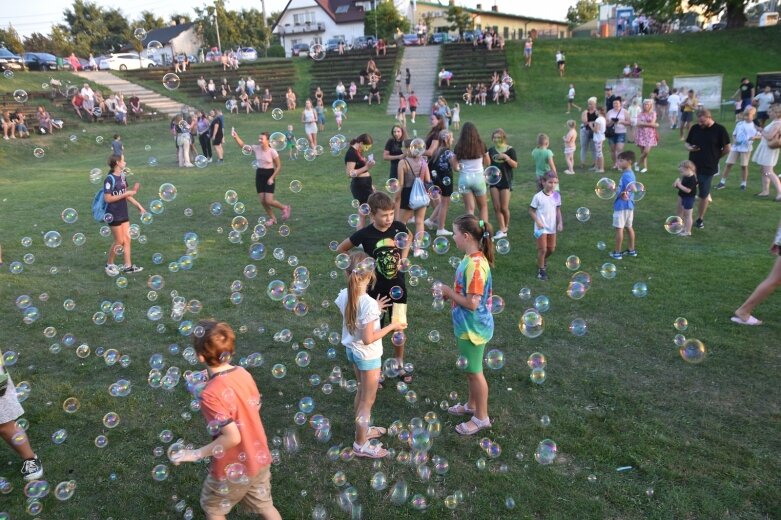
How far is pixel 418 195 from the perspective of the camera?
845 centimetres

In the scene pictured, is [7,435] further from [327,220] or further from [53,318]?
[327,220]

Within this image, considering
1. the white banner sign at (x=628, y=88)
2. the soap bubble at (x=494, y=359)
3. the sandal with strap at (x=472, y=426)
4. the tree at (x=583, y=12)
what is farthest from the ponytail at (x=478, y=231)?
the tree at (x=583, y=12)

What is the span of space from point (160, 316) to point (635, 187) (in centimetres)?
730

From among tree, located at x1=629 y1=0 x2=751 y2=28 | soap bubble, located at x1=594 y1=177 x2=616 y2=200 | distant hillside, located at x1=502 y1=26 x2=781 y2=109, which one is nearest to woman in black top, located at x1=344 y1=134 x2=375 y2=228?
soap bubble, located at x1=594 y1=177 x2=616 y2=200

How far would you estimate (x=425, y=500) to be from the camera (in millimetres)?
3979

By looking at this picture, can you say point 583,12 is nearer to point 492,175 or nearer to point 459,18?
point 459,18

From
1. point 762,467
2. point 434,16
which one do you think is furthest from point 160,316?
point 434,16

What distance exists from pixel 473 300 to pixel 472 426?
4.05ft

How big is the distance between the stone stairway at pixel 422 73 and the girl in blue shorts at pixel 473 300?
27.1 m

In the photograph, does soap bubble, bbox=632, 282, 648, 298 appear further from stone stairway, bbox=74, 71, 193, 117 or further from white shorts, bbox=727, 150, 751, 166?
stone stairway, bbox=74, 71, 193, 117

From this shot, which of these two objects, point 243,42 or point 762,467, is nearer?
point 762,467

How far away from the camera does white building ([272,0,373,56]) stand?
2992 inches

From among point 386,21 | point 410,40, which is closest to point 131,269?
point 410,40

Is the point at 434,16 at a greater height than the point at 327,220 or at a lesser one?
greater
